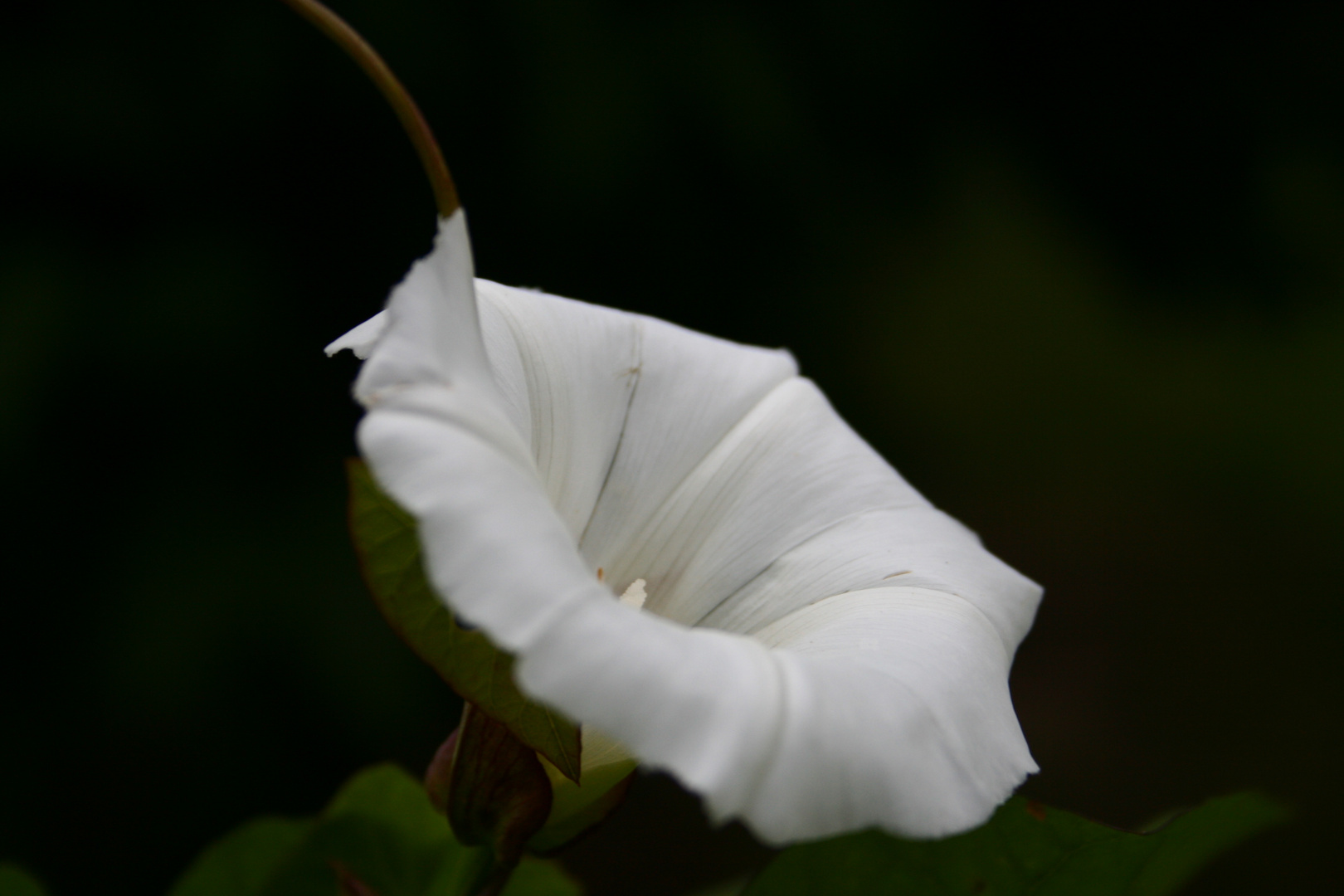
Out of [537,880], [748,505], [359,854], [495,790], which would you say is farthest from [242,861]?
[748,505]

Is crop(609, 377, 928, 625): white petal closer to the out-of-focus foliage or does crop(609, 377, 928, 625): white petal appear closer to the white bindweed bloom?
the white bindweed bloom

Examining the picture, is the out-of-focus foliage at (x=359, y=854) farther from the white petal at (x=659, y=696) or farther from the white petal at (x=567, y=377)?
the white petal at (x=659, y=696)

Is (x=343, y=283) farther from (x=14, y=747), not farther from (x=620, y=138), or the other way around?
(x=14, y=747)

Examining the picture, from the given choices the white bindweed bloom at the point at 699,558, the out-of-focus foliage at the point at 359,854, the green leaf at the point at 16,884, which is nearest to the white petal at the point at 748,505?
the white bindweed bloom at the point at 699,558

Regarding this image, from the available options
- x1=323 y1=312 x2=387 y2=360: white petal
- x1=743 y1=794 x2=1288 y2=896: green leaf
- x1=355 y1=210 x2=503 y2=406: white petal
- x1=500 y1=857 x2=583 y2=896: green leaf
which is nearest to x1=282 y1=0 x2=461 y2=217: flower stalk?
Answer: x1=355 y1=210 x2=503 y2=406: white petal

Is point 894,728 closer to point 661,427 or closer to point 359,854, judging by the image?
point 661,427

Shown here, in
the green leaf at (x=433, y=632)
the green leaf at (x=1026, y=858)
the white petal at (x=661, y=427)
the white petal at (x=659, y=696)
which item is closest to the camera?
the white petal at (x=659, y=696)
